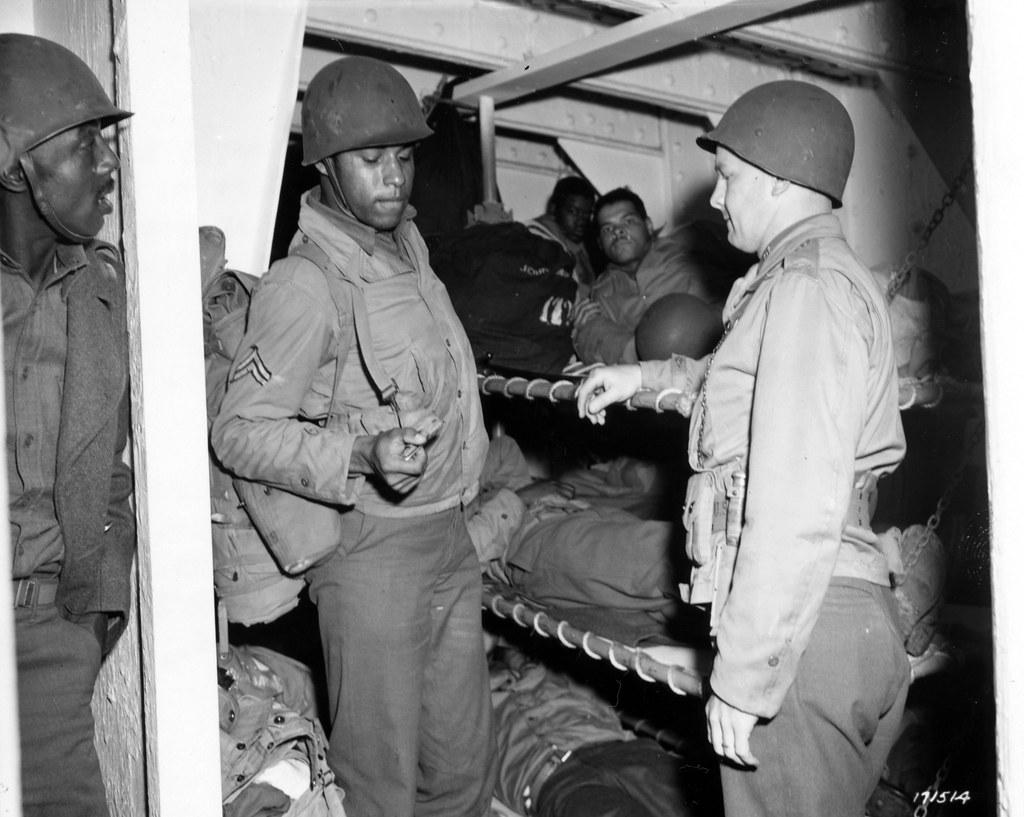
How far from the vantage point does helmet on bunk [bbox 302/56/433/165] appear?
261 centimetres

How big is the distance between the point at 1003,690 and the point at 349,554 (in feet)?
5.50

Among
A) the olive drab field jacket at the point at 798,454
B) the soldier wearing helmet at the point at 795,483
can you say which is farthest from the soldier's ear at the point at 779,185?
the olive drab field jacket at the point at 798,454

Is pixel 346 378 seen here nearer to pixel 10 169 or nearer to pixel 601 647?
pixel 10 169

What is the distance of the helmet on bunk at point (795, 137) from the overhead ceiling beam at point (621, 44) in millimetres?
1291

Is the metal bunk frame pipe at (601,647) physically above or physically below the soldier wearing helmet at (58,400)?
below

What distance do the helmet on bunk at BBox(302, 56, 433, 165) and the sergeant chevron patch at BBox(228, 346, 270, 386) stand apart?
576 mm

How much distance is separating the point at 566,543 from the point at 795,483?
1.68 meters

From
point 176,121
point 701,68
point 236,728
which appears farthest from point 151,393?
point 701,68

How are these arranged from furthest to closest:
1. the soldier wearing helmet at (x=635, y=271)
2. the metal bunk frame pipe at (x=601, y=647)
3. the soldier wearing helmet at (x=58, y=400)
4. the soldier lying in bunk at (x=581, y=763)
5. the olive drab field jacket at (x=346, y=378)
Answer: the soldier wearing helmet at (x=635, y=271) → the soldier lying in bunk at (x=581, y=763) → the metal bunk frame pipe at (x=601, y=647) → the olive drab field jacket at (x=346, y=378) → the soldier wearing helmet at (x=58, y=400)

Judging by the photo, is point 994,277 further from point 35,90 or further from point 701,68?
point 701,68

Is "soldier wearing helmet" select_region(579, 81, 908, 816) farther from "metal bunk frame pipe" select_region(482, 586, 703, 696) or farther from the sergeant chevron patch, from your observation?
the sergeant chevron patch

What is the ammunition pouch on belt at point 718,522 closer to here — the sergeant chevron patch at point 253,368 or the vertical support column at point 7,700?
the sergeant chevron patch at point 253,368

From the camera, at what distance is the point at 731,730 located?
1.91 m

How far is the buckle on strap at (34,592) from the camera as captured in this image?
195cm
